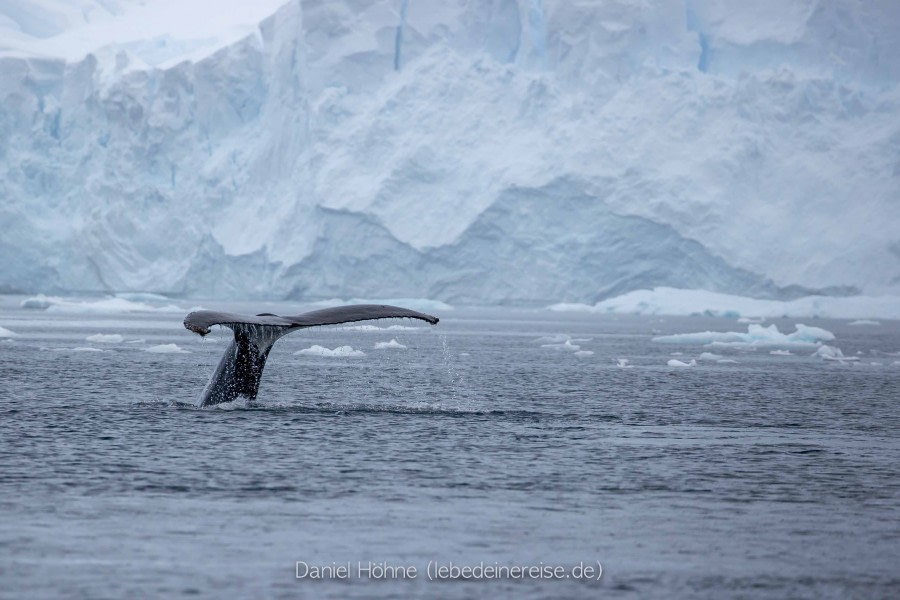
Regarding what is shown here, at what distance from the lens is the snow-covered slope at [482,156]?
67.9 m

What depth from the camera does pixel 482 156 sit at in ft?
233

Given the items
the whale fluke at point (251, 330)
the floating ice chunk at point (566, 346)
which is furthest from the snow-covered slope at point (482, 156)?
the whale fluke at point (251, 330)

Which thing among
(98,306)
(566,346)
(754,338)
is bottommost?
(566,346)

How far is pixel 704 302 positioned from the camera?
67500 millimetres

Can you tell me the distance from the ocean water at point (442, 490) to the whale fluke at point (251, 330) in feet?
1.41

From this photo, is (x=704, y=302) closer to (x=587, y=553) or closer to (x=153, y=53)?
(x=153, y=53)

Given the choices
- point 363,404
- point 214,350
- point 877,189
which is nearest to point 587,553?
point 363,404

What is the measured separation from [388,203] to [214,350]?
90.2 ft

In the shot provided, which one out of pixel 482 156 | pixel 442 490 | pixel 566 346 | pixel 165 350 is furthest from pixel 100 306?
pixel 442 490

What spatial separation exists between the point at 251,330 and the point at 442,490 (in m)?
4.95

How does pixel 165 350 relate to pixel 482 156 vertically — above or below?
below

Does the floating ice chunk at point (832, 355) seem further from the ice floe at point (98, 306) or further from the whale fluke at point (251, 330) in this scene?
the ice floe at point (98, 306)

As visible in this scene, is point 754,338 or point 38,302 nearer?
point 754,338

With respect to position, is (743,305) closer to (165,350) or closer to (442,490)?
(165,350)
